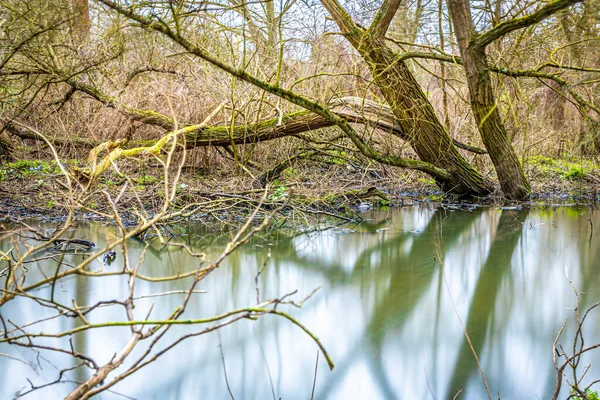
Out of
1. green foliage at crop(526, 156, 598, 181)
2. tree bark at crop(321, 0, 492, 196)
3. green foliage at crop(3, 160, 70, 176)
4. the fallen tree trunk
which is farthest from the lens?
green foliage at crop(526, 156, 598, 181)

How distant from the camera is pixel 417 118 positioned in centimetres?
755

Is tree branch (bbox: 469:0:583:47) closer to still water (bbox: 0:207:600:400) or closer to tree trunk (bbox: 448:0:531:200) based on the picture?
tree trunk (bbox: 448:0:531:200)

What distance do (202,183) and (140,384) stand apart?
517cm

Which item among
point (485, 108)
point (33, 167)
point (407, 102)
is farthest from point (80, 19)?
point (485, 108)

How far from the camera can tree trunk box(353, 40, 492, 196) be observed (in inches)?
285

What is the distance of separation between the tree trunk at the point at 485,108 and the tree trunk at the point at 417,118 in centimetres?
52

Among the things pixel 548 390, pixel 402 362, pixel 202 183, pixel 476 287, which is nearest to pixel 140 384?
pixel 402 362

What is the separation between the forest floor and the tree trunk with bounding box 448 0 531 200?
15.7 inches

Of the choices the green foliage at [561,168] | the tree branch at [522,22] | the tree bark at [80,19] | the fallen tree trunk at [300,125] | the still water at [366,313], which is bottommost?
the still water at [366,313]

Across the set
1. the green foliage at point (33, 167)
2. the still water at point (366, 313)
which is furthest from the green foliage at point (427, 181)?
the green foliage at point (33, 167)

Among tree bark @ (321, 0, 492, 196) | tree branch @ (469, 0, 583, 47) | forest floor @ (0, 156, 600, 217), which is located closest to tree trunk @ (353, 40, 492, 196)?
tree bark @ (321, 0, 492, 196)

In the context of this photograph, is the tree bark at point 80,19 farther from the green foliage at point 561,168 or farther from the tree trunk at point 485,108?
the green foliage at point 561,168

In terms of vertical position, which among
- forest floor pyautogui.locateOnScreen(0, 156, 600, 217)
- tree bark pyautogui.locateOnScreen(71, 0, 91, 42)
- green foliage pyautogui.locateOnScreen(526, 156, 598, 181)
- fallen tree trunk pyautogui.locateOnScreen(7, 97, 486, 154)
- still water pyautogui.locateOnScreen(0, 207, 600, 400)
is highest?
tree bark pyautogui.locateOnScreen(71, 0, 91, 42)

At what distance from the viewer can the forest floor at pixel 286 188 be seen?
6840 millimetres
